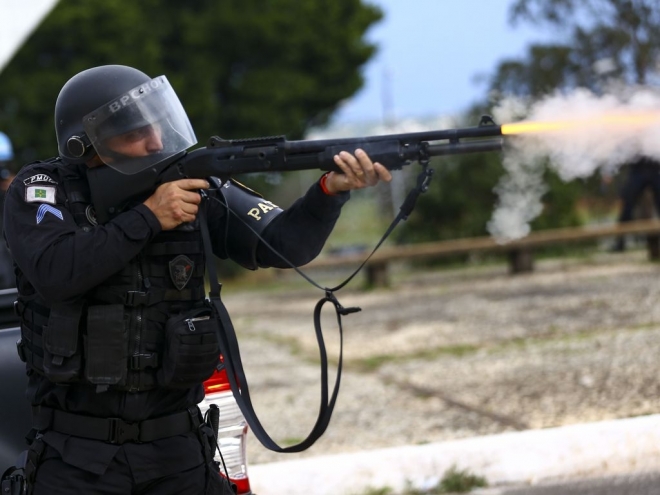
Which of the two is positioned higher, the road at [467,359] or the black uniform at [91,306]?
the black uniform at [91,306]

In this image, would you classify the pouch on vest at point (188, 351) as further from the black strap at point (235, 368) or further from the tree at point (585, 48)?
the tree at point (585, 48)

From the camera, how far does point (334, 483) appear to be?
5.09 meters

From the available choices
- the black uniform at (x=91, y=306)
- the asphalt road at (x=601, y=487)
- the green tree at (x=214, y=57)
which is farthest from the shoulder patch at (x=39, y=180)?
the green tree at (x=214, y=57)

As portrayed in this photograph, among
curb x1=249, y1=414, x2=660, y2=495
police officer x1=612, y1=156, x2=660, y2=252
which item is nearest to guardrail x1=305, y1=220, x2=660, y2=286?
police officer x1=612, y1=156, x2=660, y2=252

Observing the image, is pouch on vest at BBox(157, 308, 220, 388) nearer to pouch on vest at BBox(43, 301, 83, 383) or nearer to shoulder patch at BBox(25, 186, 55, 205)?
pouch on vest at BBox(43, 301, 83, 383)

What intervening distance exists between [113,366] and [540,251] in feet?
51.3

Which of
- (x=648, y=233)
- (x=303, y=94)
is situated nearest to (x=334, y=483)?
(x=648, y=233)

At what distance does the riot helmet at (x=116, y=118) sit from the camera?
302 centimetres

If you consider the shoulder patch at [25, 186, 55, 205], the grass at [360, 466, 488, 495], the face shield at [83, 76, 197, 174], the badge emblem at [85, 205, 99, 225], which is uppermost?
the face shield at [83, 76, 197, 174]

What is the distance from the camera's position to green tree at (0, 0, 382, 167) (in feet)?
73.4

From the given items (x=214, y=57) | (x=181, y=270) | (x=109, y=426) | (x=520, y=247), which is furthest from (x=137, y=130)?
(x=214, y=57)

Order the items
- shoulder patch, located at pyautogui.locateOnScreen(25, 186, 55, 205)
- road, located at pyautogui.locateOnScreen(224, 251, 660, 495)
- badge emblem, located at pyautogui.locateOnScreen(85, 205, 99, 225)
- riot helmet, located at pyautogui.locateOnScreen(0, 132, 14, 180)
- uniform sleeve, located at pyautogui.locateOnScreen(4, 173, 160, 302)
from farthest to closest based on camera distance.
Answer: riot helmet, located at pyautogui.locateOnScreen(0, 132, 14, 180) → road, located at pyautogui.locateOnScreen(224, 251, 660, 495) → badge emblem, located at pyautogui.locateOnScreen(85, 205, 99, 225) → shoulder patch, located at pyautogui.locateOnScreen(25, 186, 55, 205) → uniform sleeve, located at pyautogui.locateOnScreen(4, 173, 160, 302)

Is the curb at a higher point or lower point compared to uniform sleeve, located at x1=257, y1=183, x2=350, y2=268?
lower

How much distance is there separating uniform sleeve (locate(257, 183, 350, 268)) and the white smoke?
30.3 inches
